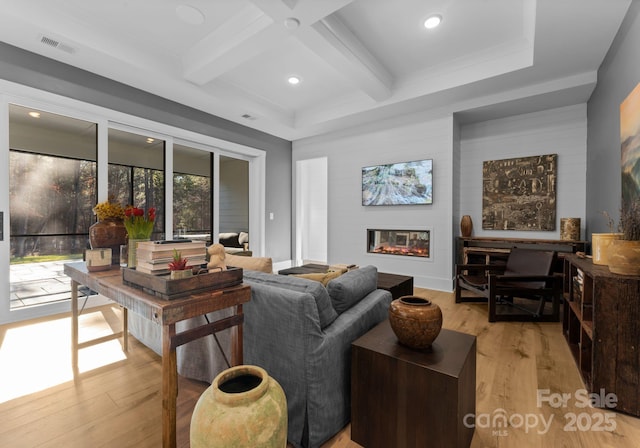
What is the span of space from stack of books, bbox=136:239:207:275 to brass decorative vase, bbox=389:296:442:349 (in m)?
0.98

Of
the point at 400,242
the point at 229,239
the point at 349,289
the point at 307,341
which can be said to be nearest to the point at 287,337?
the point at 307,341

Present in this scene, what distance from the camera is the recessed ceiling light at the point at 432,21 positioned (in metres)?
2.68

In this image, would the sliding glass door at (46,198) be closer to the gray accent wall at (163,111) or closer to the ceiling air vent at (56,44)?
the gray accent wall at (163,111)

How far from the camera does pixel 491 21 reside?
2758 mm

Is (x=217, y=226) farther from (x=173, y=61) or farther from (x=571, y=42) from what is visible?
(x=571, y=42)

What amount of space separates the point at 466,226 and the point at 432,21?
2693 mm

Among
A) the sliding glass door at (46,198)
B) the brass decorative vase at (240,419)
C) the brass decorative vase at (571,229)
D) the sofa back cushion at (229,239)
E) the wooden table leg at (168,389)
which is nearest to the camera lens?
the brass decorative vase at (240,419)

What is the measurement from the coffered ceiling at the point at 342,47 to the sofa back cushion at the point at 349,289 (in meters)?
2.10

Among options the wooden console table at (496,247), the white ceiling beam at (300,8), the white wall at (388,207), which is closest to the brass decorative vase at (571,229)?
the wooden console table at (496,247)

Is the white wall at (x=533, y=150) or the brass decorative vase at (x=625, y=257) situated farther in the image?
the white wall at (x=533, y=150)

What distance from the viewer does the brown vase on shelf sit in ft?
13.8

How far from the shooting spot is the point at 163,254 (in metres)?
1.27

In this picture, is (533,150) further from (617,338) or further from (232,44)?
(232,44)

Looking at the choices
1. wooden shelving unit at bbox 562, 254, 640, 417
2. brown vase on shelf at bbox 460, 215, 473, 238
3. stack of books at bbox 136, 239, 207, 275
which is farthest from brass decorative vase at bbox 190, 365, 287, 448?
brown vase on shelf at bbox 460, 215, 473, 238
